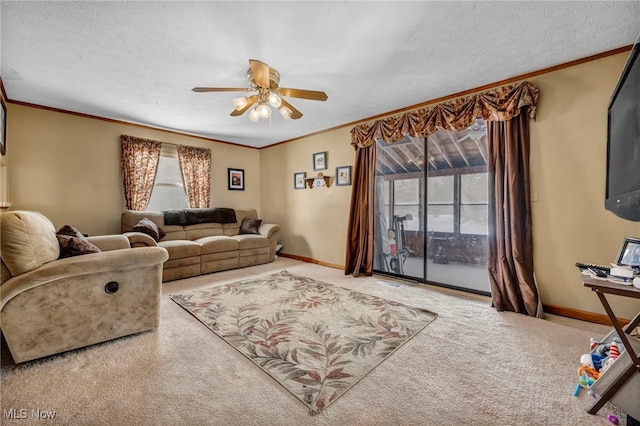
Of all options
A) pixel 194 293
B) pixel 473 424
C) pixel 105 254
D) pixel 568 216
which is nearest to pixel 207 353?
pixel 105 254

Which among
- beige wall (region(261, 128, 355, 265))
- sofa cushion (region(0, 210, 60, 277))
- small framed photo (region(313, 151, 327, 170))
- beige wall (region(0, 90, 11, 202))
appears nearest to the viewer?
sofa cushion (region(0, 210, 60, 277))

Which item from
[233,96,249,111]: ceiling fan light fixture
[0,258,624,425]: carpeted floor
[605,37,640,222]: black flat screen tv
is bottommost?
[0,258,624,425]: carpeted floor

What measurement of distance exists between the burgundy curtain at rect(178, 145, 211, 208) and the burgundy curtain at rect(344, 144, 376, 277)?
284 cm

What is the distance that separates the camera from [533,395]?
1442 mm

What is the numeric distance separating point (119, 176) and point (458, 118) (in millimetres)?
4895

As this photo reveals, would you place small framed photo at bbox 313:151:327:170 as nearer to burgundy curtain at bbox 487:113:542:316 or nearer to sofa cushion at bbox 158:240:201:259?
sofa cushion at bbox 158:240:201:259

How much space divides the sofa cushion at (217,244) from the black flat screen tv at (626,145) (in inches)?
167

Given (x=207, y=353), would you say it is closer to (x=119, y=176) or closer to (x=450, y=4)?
(x=450, y=4)

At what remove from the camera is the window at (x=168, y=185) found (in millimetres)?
4492

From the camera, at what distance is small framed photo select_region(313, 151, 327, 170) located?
4492 millimetres

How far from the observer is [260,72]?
2.09m

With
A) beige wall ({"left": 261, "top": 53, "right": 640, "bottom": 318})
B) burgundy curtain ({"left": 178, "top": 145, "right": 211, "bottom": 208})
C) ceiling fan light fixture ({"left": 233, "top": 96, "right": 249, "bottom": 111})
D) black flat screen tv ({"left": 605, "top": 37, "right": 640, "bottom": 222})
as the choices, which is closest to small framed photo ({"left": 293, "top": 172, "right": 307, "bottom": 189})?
burgundy curtain ({"left": 178, "top": 145, "right": 211, "bottom": 208})

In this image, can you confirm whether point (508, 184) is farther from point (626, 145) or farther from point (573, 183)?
point (626, 145)

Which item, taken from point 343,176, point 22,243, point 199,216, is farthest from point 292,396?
point 199,216
